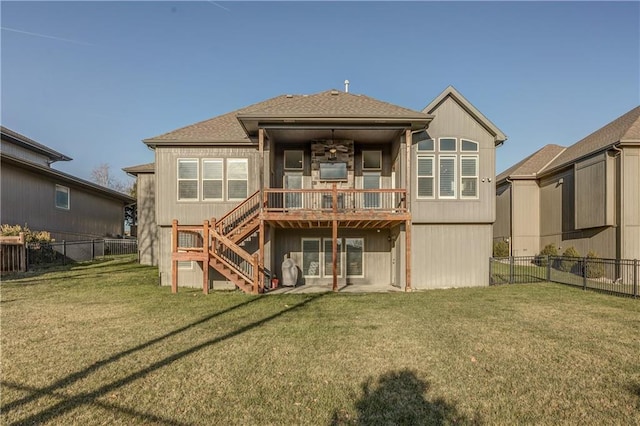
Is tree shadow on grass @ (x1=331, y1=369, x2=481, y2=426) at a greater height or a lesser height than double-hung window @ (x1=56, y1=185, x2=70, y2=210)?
lesser

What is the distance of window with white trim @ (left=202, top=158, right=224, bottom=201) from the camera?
A: 1369 centimetres

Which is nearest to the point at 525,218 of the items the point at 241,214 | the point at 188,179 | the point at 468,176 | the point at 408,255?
the point at 468,176

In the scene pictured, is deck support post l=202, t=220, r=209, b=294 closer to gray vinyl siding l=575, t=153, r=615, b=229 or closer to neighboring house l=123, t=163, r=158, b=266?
neighboring house l=123, t=163, r=158, b=266

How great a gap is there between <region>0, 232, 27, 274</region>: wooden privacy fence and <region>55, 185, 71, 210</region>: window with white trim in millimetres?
7617

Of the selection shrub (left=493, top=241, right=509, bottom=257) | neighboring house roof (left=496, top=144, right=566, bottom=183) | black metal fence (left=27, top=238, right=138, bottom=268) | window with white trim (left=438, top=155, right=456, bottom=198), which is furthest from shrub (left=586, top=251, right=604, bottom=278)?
black metal fence (left=27, top=238, right=138, bottom=268)

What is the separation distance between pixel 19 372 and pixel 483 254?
44.2ft

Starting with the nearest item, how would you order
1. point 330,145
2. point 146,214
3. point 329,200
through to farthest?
point 329,200, point 330,145, point 146,214

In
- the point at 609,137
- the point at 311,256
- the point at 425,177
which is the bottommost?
the point at 311,256

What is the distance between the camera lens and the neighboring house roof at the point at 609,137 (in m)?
14.6

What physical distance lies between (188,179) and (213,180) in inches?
37.6

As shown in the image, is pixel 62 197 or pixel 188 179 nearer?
pixel 188 179

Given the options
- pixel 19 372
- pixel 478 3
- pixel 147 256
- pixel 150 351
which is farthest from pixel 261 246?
pixel 478 3

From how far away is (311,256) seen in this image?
1443 centimetres

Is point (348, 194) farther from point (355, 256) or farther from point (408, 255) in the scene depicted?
point (408, 255)
